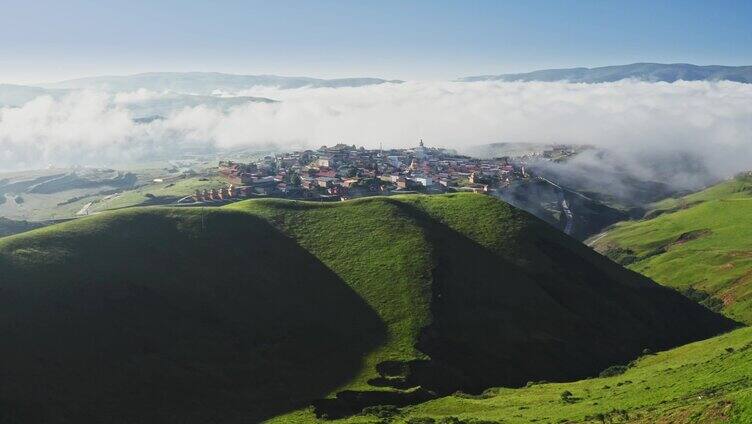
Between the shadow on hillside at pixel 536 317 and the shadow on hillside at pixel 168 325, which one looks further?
the shadow on hillside at pixel 536 317

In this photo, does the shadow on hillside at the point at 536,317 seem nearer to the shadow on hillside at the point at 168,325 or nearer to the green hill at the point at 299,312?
the green hill at the point at 299,312

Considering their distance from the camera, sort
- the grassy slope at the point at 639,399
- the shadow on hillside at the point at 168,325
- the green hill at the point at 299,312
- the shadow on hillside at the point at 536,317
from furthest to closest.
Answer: the shadow on hillside at the point at 536,317 < the green hill at the point at 299,312 < the shadow on hillside at the point at 168,325 < the grassy slope at the point at 639,399

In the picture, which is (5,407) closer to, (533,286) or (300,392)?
(300,392)

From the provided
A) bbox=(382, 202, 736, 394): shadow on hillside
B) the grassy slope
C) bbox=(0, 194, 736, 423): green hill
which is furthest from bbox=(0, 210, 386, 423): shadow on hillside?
bbox=(382, 202, 736, 394): shadow on hillside

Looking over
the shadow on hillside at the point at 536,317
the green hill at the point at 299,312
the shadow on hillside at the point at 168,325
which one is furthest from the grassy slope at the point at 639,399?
the shadow on hillside at the point at 168,325

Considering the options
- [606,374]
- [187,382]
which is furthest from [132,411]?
[606,374]

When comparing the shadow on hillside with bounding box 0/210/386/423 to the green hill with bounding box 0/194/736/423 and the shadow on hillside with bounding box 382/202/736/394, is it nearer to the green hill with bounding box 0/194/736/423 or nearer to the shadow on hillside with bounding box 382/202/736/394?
the green hill with bounding box 0/194/736/423
